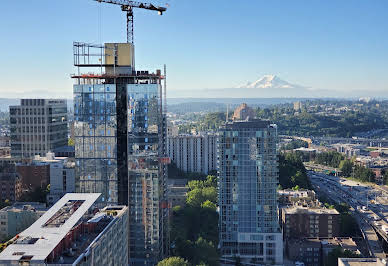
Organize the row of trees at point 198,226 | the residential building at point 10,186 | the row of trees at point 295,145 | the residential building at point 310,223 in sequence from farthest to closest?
the row of trees at point 295,145
the residential building at point 10,186
the residential building at point 310,223
the row of trees at point 198,226

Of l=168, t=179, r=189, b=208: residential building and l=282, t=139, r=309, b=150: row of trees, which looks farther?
l=282, t=139, r=309, b=150: row of trees

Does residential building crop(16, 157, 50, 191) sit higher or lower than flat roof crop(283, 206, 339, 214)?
higher

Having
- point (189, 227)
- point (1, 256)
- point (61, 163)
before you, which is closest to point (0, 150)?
point (61, 163)

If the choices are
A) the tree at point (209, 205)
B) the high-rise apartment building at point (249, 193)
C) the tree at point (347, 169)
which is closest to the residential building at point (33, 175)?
the tree at point (209, 205)

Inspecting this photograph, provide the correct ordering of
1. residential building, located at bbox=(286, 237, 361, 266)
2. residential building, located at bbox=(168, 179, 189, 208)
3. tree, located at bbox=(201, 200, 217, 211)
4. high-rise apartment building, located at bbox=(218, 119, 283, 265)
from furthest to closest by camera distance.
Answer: residential building, located at bbox=(168, 179, 189, 208)
tree, located at bbox=(201, 200, 217, 211)
residential building, located at bbox=(286, 237, 361, 266)
high-rise apartment building, located at bbox=(218, 119, 283, 265)

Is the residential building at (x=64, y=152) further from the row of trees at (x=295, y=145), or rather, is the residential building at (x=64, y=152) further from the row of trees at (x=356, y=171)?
the row of trees at (x=295, y=145)

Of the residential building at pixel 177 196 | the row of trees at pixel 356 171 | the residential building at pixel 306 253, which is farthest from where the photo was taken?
the row of trees at pixel 356 171

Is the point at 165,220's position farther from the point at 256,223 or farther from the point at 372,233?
the point at 372,233

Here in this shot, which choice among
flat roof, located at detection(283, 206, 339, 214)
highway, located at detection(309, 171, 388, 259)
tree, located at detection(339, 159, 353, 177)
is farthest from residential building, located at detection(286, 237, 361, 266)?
tree, located at detection(339, 159, 353, 177)

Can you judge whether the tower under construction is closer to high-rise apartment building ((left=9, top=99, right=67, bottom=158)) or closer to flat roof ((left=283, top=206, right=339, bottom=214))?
flat roof ((left=283, top=206, right=339, bottom=214))
